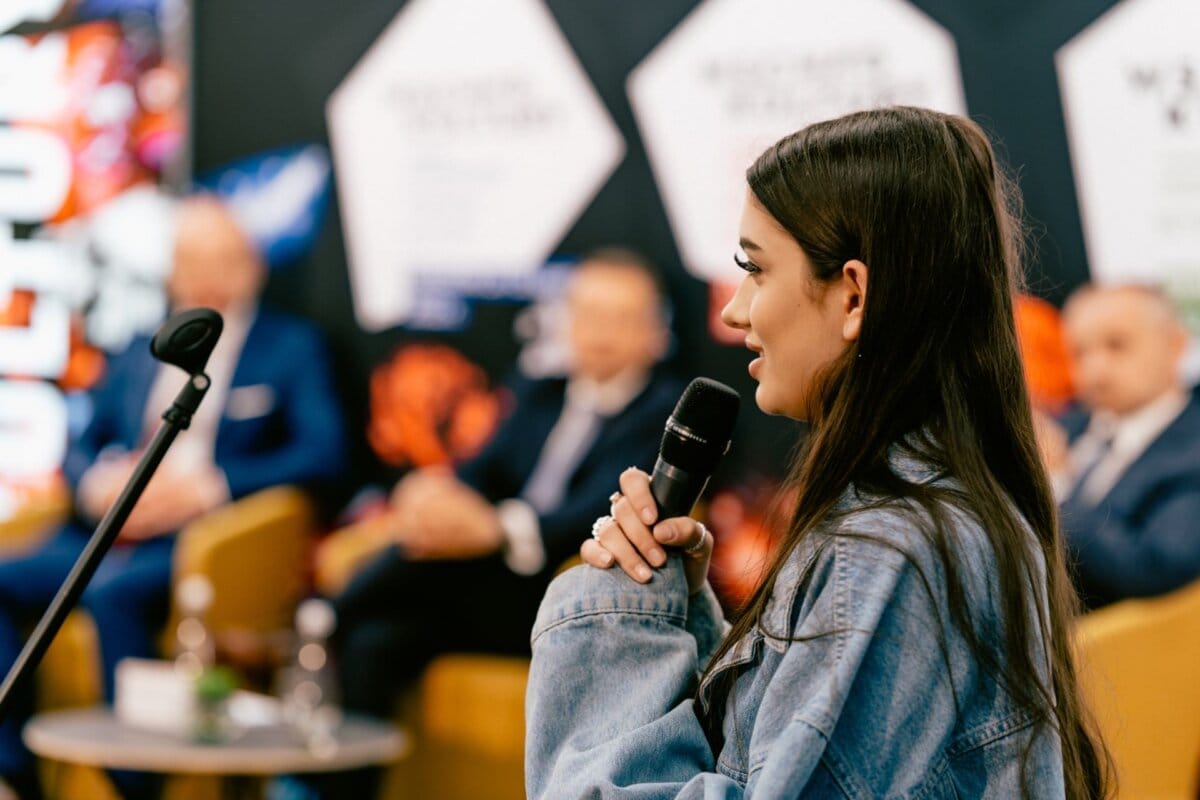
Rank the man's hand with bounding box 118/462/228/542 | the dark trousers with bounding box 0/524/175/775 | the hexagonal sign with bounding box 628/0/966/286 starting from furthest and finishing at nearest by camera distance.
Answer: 1. the man's hand with bounding box 118/462/228/542
2. the dark trousers with bounding box 0/524/175/775
3. the hexagonal sign with bounding box 628/0/966/286

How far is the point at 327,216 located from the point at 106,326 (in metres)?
1.06

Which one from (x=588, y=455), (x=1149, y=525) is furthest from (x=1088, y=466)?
(x=588, y=455)

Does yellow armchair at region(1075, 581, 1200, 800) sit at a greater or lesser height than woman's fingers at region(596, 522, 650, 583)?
lesser

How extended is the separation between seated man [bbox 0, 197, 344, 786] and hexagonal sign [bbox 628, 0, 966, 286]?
151 centimetres

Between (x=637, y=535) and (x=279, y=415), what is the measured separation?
407 cm

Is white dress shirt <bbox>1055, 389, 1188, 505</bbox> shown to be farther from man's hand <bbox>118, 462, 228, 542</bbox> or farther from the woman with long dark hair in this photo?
man's hand <bbox>118, 462, 228, 542</bbox>

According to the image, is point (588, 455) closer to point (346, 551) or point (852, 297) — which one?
point (346, 551)

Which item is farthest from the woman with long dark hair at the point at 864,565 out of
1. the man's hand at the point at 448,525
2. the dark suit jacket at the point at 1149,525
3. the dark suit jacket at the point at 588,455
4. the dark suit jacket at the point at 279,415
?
the dark suit jacket at the point at 279,415

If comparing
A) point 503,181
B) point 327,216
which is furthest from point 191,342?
point 327,216

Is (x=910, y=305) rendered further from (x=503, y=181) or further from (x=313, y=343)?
(x=313, y=343)

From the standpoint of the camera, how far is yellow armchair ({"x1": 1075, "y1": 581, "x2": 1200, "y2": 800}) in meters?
3.45

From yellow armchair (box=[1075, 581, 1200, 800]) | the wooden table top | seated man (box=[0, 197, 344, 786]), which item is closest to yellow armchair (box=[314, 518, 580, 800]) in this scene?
the wooden table top

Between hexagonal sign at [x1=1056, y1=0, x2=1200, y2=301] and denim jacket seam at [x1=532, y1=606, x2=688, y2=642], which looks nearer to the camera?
denim jacket seam at [x1=532, y1=606, x2=688, y2=642]

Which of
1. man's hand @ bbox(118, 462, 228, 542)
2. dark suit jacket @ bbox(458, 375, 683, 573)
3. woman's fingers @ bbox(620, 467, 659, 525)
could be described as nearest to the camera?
woman's fingers @ bbox(620, 467, 659, 525)
